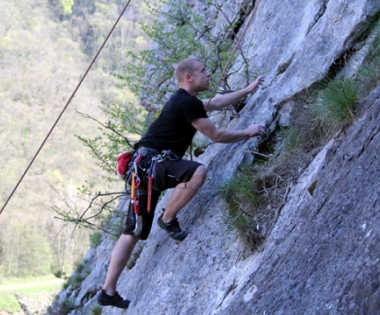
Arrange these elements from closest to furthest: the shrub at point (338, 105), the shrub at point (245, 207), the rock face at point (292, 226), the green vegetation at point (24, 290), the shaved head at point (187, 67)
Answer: the rock face at point (292, 226)
the shrub at point (338, 105)
the shrub at point (245, 207)
the shaved head at point (187, 67)
the green vegetation at point (24, 290)

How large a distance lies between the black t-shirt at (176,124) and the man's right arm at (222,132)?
7cm

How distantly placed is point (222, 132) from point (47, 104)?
78710 millimetres

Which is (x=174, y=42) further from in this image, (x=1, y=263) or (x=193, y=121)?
(x=1, y=263)

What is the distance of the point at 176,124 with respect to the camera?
470cm

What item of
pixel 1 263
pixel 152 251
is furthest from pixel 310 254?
pixel 1 263

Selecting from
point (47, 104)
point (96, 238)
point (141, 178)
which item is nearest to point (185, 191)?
point (141, 178)

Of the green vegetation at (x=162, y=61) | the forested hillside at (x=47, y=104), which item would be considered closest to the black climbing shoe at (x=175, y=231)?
the green vegetation at (x=162, y=61)

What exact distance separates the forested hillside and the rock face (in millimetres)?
38335

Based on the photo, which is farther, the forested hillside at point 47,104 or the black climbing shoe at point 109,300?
the forested hillside at point 47,104

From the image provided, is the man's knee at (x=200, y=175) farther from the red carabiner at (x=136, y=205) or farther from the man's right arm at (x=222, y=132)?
the red carabiner at (x=136, y=205)

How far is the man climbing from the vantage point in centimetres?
452

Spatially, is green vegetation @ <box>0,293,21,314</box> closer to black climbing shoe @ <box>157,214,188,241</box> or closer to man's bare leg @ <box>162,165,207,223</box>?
black climbing shoe @ <box>157,214,188,241</box>

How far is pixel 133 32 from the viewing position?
9112 centimetres

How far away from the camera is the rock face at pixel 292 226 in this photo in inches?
103
